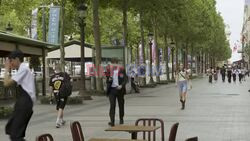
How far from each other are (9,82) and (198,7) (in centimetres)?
5617

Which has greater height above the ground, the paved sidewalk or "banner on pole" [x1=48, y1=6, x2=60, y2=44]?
"banner on pole" [x1=48, y1=6, x2=60, y2=44]

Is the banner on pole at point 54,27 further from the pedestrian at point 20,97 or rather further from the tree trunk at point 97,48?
the pedestrian at point 20,97

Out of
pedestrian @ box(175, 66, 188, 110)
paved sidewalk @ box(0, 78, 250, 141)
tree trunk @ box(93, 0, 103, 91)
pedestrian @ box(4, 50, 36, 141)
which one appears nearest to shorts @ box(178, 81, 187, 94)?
pedestrian @ box(175, 66, 188, 110)

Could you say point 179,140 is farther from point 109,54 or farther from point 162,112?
point 109,54

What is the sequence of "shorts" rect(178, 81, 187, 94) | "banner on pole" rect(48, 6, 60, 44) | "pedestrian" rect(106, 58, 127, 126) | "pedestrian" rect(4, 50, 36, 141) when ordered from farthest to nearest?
"banner on pole" rect(48, 6, 60, 44)
"shorts" rect(178, 81, 187, 94)
"pedestrian" rect(106, 58, 127, 126)
"pedestrian" rect(4, 50, 36, 141)

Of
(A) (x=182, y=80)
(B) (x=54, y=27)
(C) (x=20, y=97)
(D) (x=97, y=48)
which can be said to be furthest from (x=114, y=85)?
(B) (x=54, y=27)

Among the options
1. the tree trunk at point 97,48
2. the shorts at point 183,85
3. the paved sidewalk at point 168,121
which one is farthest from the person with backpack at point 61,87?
the tree trunk at point 97,48

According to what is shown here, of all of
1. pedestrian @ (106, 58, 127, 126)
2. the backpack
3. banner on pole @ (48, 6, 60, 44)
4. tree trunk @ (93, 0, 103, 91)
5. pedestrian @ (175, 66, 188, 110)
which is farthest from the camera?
banner on pole @ (48, 6, 60, 44)

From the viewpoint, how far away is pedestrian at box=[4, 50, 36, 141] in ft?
25.8

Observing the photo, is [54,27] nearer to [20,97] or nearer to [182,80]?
[182,80]

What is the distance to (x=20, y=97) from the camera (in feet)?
26.1

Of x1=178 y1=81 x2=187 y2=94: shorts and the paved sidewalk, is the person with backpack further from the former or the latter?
x1=178 y1=81 x2=187 y2=94: shorts

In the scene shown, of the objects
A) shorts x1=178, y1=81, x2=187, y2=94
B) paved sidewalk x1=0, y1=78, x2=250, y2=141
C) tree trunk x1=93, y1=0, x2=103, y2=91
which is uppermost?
tree trunk x1=93, y1=0, x2=103, y2=91

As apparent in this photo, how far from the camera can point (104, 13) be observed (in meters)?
57.6
